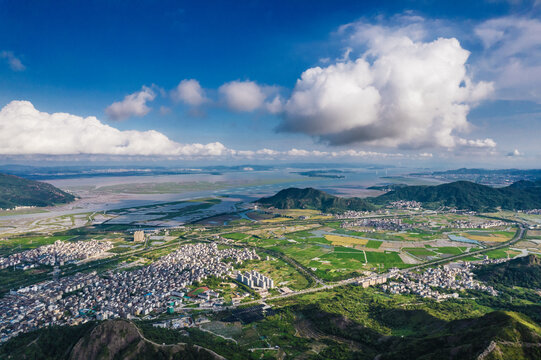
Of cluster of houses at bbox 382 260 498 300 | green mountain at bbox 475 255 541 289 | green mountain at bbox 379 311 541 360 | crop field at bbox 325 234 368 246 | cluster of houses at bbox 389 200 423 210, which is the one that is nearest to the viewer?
green mountain at bbox 379 311 541 360

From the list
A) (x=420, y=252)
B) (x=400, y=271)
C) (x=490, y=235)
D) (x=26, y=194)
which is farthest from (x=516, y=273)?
(x=26, y=194)

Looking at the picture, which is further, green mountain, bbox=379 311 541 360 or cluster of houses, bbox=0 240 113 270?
cluster of houses, bbox=0 240 113 270

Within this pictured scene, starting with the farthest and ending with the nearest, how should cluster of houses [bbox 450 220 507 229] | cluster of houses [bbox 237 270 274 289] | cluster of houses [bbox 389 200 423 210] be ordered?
cluster of houses [bbox 389 200 423 210]
cluster of houses [bbox 450 220 507 229]
cluster of houses [bbox 237 270 274 289]

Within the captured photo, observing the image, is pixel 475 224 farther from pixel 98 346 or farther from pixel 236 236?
pixel 98 346

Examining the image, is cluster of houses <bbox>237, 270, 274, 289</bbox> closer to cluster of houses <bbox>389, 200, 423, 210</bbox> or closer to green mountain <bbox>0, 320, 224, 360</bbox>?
green mountain <bbox>0, 320, 224, 360</bbox>

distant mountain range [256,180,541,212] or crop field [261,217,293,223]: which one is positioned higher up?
distant mountain range [256,180,541,212]

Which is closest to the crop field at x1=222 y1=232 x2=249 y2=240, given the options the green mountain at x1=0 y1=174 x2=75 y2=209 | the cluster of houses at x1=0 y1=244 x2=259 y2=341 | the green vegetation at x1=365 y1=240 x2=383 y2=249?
the cluster of houses at x1=0 y1=244 x2=259 y2=341

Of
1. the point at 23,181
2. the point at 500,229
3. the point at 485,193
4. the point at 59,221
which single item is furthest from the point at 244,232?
the point at 23,181

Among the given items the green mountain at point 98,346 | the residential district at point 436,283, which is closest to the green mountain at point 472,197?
the residential district at point 436,283
